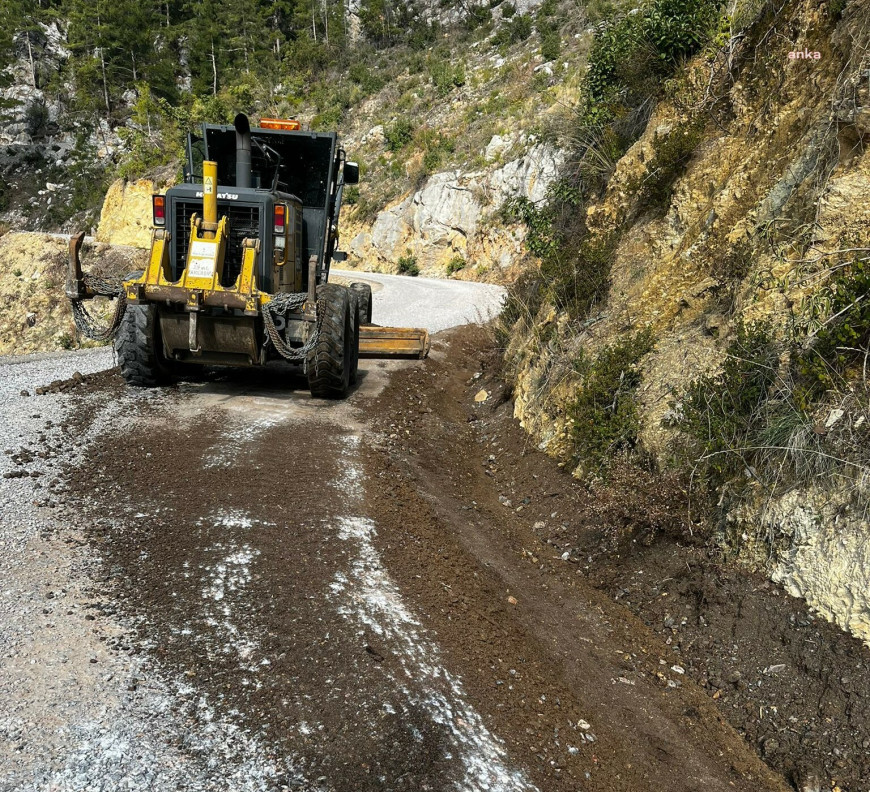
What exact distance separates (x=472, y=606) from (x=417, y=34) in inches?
1854

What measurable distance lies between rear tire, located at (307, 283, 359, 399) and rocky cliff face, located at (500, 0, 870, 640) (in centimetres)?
223

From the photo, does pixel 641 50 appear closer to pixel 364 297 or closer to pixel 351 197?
pixel 364 297

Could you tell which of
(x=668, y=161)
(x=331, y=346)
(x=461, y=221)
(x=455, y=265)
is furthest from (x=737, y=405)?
(x=461, y=221)

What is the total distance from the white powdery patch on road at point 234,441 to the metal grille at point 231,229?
70.8 inches

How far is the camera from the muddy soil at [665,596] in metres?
3.65

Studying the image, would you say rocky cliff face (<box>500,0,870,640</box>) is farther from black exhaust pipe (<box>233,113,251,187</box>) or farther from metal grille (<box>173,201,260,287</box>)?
black exhaust pipe (<box>233,113,251,187</box>)

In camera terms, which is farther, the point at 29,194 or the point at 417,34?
the point at 29,194

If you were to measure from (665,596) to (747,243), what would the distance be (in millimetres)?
3302

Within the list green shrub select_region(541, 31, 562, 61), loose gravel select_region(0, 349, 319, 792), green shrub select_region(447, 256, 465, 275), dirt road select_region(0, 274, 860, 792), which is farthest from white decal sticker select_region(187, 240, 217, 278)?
green shrub select_region(541, 31, 562, 61)

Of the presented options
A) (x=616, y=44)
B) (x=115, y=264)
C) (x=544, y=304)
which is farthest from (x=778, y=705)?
(x=115, y=264)

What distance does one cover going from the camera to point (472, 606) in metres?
4.40

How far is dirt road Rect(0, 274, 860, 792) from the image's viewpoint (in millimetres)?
2900

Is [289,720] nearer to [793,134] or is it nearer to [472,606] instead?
[472,606]

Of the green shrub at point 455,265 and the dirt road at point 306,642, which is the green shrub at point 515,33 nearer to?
the green shrub at point 455,265
